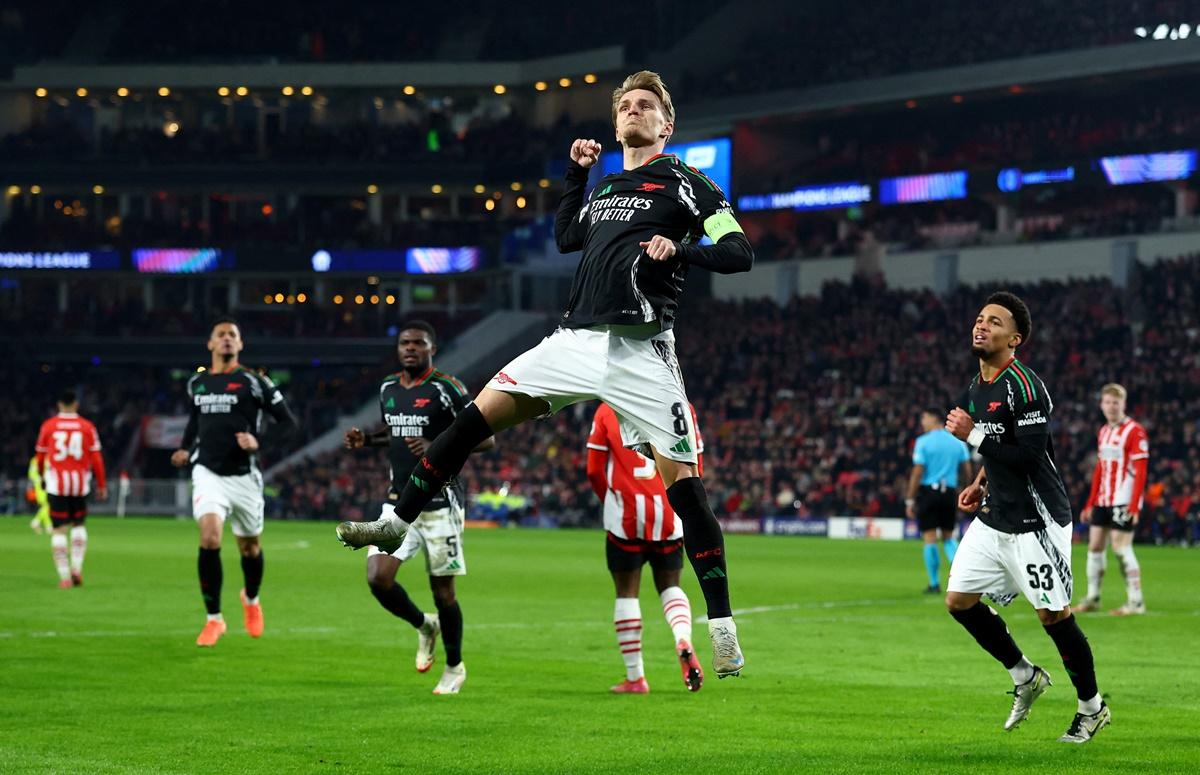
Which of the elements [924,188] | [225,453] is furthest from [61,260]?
[225,453]

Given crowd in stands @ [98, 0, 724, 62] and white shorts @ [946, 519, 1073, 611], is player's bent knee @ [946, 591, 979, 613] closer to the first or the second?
white shorts @ [946, 519, 1073, 611]

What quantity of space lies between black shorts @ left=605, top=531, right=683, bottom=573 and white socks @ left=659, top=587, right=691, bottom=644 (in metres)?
0.22

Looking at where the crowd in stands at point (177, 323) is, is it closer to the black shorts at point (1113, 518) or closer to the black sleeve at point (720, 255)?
the black shorts at point (1113, 518)

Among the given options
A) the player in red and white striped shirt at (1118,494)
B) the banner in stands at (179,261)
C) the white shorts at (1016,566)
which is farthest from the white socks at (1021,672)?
the banner in stands at (179,261)

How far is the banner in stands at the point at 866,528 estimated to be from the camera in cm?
4231

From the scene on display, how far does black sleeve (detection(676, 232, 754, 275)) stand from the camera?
7453 millimetres

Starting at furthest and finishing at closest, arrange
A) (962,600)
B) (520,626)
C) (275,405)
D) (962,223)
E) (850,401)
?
(962,223), (850,401), (520,626), (275,405), (962,600)

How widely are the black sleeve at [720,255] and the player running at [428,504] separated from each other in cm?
503

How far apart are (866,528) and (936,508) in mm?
20526

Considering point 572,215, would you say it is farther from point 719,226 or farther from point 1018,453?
point 1018,453

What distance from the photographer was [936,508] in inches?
893

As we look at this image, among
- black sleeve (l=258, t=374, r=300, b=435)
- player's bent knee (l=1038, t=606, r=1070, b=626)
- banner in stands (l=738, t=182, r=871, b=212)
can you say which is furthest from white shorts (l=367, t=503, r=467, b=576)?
banner in stands (l=738, t=182, r=871, b=212)

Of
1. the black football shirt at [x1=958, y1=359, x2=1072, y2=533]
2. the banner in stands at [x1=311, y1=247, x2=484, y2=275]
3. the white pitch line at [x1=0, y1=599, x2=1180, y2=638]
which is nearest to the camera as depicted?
the black football shirt at [x1=958, y1=359, x2=1072, y2=533]

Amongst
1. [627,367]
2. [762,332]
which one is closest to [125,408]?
[762,332]
